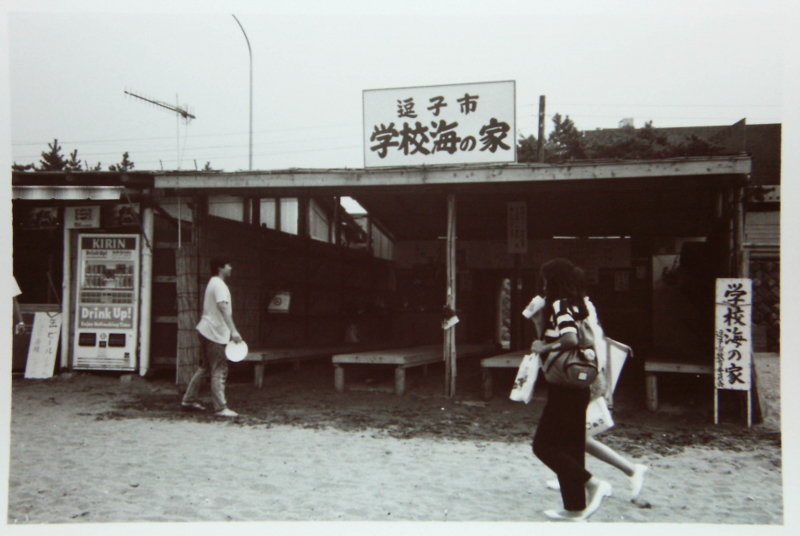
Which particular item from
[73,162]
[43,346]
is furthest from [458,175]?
[43,346]

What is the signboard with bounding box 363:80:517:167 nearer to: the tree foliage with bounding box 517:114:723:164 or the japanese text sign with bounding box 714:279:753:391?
the japanese text sign with bounding box 714:279:753:391

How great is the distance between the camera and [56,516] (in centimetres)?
401

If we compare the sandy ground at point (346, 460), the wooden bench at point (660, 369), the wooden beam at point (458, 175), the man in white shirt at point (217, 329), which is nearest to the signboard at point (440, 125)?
the wooden beam at point (458, 175)

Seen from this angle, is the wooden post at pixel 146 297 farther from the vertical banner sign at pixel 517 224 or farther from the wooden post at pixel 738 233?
the wooden post at pixel 738 233

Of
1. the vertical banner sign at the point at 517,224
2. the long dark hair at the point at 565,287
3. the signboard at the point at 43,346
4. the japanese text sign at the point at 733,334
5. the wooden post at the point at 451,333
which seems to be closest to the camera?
the long dark hair at the point at 565,287

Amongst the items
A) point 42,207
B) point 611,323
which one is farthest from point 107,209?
point 611,323

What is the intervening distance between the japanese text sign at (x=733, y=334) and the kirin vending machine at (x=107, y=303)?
6.81m

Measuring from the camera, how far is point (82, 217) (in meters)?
8.44

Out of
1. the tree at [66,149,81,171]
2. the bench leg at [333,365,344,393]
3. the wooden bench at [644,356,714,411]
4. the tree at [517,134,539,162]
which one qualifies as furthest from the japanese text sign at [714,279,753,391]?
Answer: the tree at [517,134,539,162]

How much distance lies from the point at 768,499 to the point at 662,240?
26.8 ft

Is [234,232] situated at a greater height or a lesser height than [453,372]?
greater

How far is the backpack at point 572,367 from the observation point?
12.2ft

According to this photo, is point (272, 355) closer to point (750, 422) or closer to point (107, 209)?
point (107, 209)

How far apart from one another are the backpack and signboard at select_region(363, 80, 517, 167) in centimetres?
392
